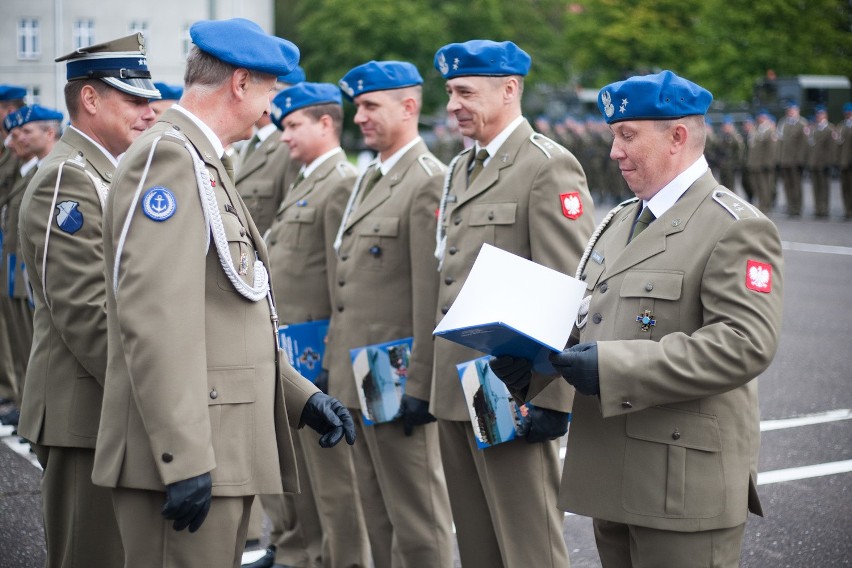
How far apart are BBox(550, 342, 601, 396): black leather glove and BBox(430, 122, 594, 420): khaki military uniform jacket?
3.53ft

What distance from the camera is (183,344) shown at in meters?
2.84

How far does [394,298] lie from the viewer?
500 centimetres

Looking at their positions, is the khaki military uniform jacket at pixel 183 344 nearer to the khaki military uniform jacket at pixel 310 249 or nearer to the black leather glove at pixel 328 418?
the black leather glove at pixel 328 418

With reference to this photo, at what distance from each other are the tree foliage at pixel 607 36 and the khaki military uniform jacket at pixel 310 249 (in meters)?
40.2

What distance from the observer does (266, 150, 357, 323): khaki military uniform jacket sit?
5.60 meters

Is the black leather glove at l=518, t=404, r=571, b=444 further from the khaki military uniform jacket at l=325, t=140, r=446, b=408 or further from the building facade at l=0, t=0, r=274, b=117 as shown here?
the building facade at l=0, t=0, r=274, b=117

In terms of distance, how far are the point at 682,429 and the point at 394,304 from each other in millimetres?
2055

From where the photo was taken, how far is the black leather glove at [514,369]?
344cm

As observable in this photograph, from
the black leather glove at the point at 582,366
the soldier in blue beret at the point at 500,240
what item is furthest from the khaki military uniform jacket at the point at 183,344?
the soldier in blue beret at the point at 500,240

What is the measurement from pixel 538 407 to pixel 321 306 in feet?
6.31

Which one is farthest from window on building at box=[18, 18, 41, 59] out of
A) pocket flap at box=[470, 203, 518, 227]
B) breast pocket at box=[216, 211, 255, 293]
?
breast pocket at box=[216, 211, 255, 293]

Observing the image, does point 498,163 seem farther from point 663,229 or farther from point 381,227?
point 663,229

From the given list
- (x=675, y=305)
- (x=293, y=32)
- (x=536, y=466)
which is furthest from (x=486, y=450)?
(x=293, y=32)

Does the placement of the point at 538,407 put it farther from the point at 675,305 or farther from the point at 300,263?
the point at 300,263
